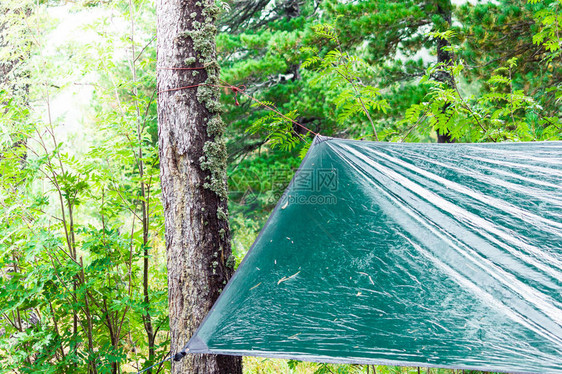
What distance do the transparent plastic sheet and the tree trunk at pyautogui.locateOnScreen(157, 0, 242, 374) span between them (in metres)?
0.31

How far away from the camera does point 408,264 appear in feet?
4.37

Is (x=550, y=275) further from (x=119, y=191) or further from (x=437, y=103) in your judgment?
(x=119, y=191)

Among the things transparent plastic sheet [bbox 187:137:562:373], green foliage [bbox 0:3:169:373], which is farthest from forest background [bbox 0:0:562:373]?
transparent plastic sheet [bbox 187:137:562:373]

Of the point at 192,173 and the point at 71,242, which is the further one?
the point at 71,242

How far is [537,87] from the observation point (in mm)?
4031

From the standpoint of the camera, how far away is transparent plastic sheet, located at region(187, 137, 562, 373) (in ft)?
3.79

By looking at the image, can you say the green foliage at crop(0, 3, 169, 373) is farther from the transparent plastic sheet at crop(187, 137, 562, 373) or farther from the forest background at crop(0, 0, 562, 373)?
the transparent plastic sheet at crop(187, 137, 562, 373)

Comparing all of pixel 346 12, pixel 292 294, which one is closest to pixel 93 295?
pixel 292 294

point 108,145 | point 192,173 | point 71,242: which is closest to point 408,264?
point 192,173

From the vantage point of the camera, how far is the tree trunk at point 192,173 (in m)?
1.57

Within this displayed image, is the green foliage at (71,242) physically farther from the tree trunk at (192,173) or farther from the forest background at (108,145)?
the tree trunk at (192,173)

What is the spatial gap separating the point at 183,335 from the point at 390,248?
3.09ft

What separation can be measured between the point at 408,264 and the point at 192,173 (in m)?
0.98

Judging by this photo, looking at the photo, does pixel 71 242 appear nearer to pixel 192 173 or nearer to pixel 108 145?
pixel 108 145
